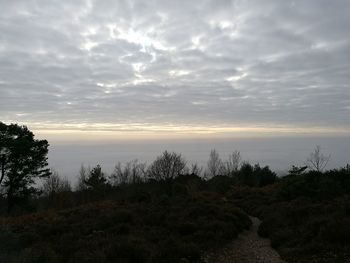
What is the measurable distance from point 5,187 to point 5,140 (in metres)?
4.47

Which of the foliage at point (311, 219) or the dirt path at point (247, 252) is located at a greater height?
the foliage at point (311, 219)

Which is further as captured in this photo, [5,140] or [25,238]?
[5,140]

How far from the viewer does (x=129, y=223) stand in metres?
16.1

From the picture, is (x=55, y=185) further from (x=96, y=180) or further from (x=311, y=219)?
(x=311, y=219)

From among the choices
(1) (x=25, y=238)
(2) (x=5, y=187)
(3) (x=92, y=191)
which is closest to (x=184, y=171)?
(3) (x=92, y=191)

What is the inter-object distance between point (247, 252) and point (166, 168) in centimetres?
3576

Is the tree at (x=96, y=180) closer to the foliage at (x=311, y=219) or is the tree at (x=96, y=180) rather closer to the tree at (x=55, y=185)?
the tree at (x=55, y=185)

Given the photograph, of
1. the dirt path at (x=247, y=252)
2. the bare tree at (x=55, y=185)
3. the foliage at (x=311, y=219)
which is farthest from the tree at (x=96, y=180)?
the dirt path at (x=247, y=252)

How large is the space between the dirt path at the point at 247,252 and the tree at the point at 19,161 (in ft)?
81.0

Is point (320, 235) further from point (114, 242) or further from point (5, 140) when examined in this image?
point (5, 140)

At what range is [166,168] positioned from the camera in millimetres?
48562

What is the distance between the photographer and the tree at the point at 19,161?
109ft

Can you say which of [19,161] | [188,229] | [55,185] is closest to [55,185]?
[55,185]

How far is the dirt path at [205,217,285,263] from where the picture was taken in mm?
11836
